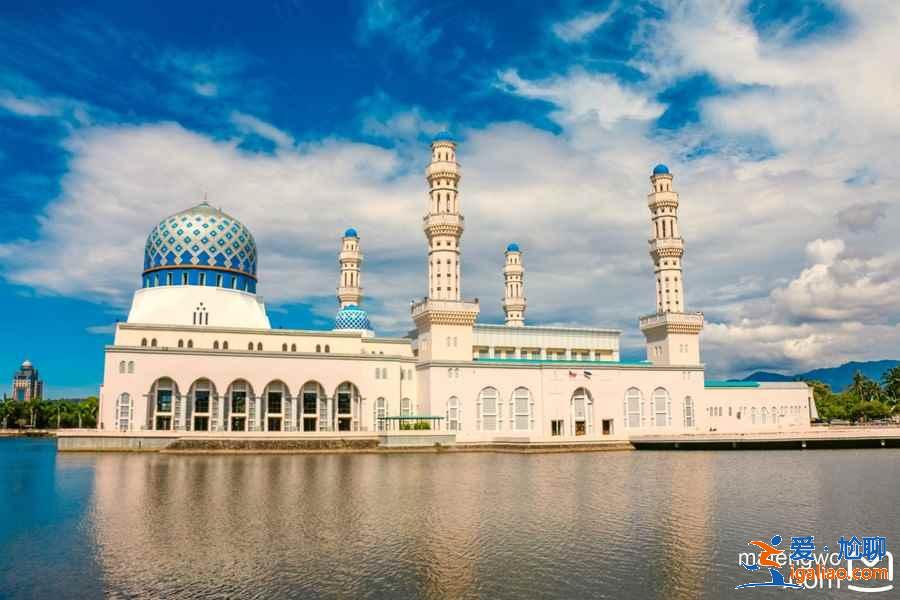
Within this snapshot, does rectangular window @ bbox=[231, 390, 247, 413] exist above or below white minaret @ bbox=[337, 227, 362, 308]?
below

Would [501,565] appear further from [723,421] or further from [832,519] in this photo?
[723,421]

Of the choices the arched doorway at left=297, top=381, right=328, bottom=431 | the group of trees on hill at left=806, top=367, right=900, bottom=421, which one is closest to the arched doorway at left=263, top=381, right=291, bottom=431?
the arched doorway at left=297, top=381, right=328, bottom=431

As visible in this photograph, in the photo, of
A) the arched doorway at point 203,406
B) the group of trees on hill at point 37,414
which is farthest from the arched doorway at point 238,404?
the group of trees on hill at point 37,414

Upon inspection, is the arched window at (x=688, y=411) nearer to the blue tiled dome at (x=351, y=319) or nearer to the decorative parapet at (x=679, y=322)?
the decorative parapet at (x=679, y=322)

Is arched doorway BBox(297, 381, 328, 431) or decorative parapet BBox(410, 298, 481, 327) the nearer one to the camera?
arched doorway BBox(297, 381, 328, 431)

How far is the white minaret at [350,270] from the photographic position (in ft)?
253

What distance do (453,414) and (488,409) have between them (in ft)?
10.2

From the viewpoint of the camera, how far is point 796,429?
228ft

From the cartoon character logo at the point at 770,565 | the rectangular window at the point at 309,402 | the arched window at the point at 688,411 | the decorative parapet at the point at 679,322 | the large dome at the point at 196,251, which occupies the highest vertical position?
the large dome at the point at 196,251

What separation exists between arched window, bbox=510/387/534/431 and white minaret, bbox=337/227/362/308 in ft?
77.0

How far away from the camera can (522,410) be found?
201 ft

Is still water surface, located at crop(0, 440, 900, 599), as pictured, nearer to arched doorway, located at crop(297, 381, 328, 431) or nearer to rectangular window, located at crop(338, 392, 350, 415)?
arched doorway, located at crop(297, 381, 328, 431)

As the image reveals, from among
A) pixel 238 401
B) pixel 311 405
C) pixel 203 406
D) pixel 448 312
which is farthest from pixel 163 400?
pixel 448 312

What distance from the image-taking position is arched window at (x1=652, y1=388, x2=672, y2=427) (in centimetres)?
6575
